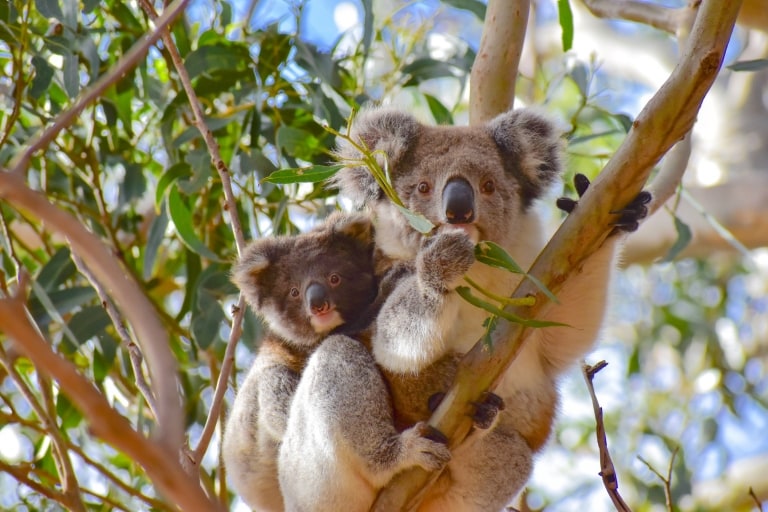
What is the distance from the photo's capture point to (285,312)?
11.8 feet

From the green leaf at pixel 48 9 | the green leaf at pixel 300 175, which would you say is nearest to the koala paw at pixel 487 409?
the green leaf at pixel 300 175

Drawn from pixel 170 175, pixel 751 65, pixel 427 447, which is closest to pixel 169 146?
pixel 170 175

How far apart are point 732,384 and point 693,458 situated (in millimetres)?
1275

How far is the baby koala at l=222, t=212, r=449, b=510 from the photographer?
286 centimetres

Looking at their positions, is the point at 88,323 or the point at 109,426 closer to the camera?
the point at 109,426

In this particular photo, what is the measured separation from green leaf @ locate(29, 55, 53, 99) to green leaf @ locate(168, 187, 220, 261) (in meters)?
0.64

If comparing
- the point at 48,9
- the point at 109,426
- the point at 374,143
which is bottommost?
the point at 374,143

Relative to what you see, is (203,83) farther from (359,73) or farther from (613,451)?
(613,451)

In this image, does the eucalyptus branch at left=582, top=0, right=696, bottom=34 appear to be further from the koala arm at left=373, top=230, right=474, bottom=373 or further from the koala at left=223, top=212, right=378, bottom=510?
the koala arm at left=373, top=230, right=474, bottom=373

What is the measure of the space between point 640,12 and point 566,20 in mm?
750

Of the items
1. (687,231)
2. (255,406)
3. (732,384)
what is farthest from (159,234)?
(732,384)

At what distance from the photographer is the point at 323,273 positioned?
11.5 feet

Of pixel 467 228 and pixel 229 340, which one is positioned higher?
pixel 229 340

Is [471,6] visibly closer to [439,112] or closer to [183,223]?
[439,112]
